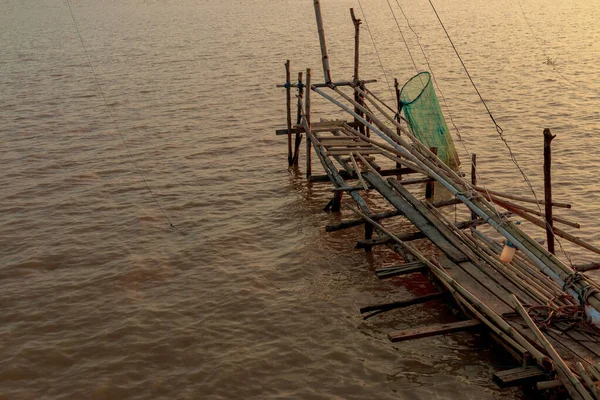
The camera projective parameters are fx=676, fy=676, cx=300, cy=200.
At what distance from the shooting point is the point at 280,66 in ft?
87.6

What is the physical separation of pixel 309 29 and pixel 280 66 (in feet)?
36.8

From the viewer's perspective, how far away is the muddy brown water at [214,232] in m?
7.95

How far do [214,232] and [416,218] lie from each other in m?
3.70

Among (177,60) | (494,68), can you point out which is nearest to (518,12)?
(494,68)

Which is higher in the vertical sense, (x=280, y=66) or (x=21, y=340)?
(x=280, y=66)

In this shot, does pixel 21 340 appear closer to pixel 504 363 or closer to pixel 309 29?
pixel 504 363

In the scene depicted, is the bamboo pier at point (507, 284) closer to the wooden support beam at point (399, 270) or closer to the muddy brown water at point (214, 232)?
the wooden support beam at point (399, 270)

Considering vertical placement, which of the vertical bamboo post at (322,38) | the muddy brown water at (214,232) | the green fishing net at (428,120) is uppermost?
the vertical bamboo post at (322,38)

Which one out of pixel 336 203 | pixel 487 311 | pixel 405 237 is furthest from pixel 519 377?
pixel 336 203

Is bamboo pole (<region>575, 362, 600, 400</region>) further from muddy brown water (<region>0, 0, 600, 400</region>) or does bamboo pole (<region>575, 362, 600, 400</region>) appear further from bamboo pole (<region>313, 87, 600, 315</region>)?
muddy brown water (<region>0, 0, 600, 400</region>)

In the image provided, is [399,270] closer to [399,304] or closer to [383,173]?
[399,304]

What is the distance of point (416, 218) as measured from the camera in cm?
1007

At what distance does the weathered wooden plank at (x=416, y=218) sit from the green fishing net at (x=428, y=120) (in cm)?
192

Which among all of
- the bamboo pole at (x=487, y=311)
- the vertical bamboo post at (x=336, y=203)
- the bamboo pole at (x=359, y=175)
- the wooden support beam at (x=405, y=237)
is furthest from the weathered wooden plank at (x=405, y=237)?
the vertical bamboo post at (x=336, y=203)
